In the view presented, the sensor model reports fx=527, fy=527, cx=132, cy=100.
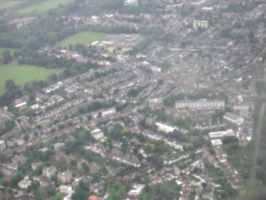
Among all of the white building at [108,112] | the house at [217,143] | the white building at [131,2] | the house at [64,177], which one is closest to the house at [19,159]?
the house at [64,177]

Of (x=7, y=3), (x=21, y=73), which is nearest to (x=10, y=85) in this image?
(x=21, y=73)

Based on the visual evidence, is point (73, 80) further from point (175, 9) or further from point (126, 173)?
point (175, 9)

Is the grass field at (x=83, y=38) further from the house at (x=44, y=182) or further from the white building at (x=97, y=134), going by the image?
the house at (x=44, y=182)

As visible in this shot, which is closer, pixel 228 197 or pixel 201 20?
pixel 228 197

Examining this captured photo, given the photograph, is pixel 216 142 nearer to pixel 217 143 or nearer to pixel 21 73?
pixel 217 143

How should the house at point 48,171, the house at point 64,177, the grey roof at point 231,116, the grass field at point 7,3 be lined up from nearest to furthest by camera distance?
the house at point 64,177 < the house at point 48,171 < the grey roof at point 231,116 < the grass field at point 7,3

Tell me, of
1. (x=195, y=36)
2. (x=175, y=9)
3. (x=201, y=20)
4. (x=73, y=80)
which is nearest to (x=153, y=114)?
(x=73, y=80)
